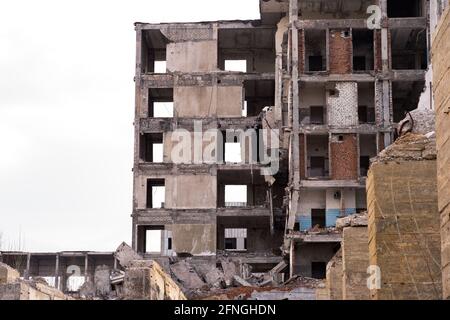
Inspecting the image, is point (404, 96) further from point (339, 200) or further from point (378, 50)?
point (339, 200)

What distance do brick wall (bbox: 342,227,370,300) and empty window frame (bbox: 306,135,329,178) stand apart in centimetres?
3277

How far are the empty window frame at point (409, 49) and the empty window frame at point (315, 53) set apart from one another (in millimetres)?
3536

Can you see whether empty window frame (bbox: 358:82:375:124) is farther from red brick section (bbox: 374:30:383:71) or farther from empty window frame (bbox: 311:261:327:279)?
empty window frame (bbox: 311:261:327:279)

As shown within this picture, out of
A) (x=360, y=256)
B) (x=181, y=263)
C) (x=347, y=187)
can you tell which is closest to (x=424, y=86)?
(x=347, y=187)

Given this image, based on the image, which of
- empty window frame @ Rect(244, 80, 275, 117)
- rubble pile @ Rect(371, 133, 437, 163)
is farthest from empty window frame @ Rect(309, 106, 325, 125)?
rubble pile @ Rect(371, 133, 437, 163)

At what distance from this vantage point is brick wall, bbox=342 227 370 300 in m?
18.4

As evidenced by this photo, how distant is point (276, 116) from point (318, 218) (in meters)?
6.34

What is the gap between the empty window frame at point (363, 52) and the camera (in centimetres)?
5325

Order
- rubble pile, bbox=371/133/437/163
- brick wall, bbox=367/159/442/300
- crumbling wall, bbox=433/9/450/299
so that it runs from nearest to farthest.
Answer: crumbling wall, bbox=433/9/450/299, brick wall, bbox=367/159/442/300, rubble pile, bbox=371/133/437/163

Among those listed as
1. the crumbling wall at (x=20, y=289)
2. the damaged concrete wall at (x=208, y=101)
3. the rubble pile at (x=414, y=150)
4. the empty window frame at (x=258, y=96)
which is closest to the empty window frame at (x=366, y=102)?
the damaged concrete wall at (x=208, y=101)
